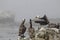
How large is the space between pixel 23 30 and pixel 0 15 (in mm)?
12019

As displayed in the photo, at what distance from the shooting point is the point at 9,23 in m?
20.5

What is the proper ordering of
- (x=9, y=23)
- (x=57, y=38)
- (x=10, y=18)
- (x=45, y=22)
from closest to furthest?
(x=57, y=38)
(x=45, y=22)
(x=10, y=18)
(x=9, y=23)

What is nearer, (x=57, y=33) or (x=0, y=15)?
(x=57, y=33)

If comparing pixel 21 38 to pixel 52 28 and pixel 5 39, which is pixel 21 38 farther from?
pixel 5 39

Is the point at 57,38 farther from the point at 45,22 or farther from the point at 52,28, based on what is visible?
the point at 45,22

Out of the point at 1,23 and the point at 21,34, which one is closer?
the point at 21,34

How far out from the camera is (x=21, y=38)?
23.6ft

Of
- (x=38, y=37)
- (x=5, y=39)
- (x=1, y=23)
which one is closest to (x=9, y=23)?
(x=1, y=23)

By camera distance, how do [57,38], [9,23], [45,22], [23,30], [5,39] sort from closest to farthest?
[57,38] < [45,22] < [23,30] < [5,39] < [9,23]

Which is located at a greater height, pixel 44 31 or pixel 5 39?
pixel 44 31

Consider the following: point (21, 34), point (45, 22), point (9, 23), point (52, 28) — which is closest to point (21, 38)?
point (21, 34)

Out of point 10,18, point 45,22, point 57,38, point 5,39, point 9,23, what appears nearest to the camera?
point 57,38

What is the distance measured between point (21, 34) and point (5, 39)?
23.3ft

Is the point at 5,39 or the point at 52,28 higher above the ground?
the point at 52,28
